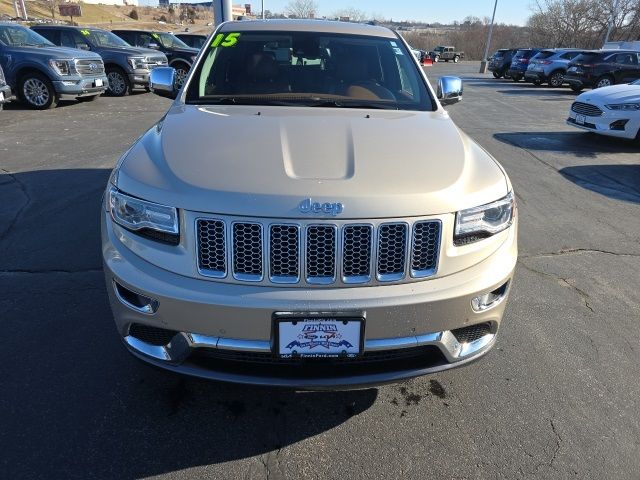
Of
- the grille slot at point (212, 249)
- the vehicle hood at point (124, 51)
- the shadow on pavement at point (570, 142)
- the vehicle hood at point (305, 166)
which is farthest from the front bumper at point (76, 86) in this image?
the grille slot at point (212, 249)

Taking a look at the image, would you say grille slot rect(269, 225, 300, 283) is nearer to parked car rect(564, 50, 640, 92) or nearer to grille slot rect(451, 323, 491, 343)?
grille slot rect(451, 323, 491, 343)

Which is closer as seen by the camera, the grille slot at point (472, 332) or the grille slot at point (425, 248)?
the grille slot at point (425, 248)

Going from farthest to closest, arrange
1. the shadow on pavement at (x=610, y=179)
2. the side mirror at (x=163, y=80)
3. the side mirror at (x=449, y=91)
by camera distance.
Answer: the shadow on pavement at (x=610, y=179), the side mirror at (x=163, y=80), the side mirror at (x=449, y=91)

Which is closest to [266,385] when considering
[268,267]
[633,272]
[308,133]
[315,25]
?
[268,267]

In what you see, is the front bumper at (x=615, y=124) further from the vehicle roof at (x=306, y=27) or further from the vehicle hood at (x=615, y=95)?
the vehicle roof at (x=306, y=27)

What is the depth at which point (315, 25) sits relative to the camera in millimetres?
3986

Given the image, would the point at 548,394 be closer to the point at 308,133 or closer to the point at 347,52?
the point at 308,133

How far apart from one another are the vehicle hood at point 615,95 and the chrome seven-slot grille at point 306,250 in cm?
894

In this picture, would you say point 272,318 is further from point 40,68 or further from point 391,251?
point 40,68

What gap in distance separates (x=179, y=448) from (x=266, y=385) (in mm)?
629

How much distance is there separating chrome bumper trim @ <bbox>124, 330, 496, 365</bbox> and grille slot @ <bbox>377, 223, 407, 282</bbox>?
278 millimetres

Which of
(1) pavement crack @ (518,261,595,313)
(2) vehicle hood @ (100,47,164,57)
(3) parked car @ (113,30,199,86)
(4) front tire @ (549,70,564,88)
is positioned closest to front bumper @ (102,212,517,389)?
(1) pavement crack @ (518,261,595,313)

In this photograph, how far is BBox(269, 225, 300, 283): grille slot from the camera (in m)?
1.94

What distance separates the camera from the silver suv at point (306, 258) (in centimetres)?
194
